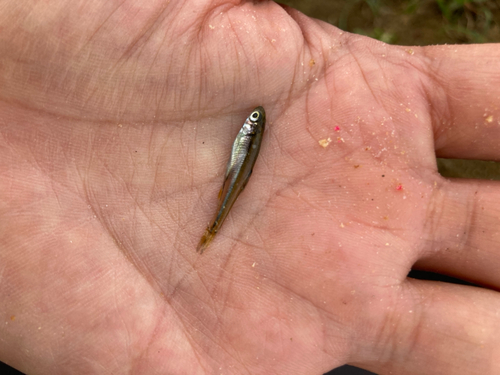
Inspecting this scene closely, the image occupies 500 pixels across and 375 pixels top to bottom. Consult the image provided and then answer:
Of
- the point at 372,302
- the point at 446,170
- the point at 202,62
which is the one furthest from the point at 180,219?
the point at 446,170

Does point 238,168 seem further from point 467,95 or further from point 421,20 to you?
point 421,20

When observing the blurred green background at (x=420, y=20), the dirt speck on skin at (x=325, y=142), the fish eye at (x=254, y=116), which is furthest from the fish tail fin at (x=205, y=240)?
the blurred green background at (x=420, y=20)

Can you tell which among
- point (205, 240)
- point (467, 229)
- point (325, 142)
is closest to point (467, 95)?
point (467, 229)

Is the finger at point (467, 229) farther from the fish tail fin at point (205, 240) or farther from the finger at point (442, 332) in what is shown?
the fish tail fin at point (205, 240)

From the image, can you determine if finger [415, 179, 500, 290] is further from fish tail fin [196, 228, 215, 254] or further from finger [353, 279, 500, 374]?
fish tail fin [196, 228, 215, 254]

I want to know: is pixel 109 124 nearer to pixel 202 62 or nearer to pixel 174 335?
pixel 202 62

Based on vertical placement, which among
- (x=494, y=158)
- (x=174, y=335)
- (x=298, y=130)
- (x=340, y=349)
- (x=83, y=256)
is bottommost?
(x=340, y=349)
